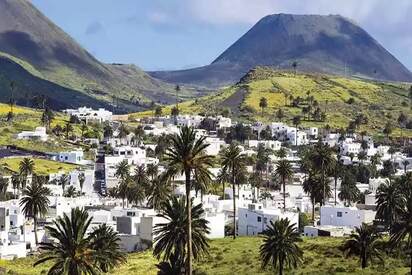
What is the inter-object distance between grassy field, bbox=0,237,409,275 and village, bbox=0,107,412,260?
6124 millimetres

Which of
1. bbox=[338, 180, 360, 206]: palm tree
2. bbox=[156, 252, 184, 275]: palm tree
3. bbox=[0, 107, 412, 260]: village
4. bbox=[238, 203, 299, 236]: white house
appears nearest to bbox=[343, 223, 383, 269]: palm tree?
bbox=[0, 107, 412, 260]: village

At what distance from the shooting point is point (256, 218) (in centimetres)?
9269

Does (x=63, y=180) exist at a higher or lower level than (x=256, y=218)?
higher

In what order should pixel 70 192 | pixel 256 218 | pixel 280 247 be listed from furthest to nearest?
pixel 70 192 < pixel 256 218 < pixel 280 247

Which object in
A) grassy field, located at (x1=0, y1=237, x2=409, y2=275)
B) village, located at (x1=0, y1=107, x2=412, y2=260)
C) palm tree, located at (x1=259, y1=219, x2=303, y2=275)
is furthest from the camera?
village, located at (x1=0, y1=107, x2=412, y2=260)

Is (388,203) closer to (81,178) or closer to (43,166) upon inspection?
(81,178)

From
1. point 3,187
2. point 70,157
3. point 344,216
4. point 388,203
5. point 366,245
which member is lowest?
point 366,245

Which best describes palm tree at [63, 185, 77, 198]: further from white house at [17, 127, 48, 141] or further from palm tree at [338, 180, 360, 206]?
palm tree at [338, 180, 360, 206]

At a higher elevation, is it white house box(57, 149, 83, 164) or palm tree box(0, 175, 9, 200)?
white house box(57, 149, 83, 164)

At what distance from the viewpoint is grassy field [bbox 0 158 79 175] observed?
154m

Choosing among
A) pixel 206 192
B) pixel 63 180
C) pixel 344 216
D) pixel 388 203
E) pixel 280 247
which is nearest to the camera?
pixel 280 247

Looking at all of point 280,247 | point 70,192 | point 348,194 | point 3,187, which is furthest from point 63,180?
point 280,247

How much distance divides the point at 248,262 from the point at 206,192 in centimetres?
2725

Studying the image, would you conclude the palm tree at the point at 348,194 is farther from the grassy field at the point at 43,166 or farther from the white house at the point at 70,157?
the white house at the point at 70,157
